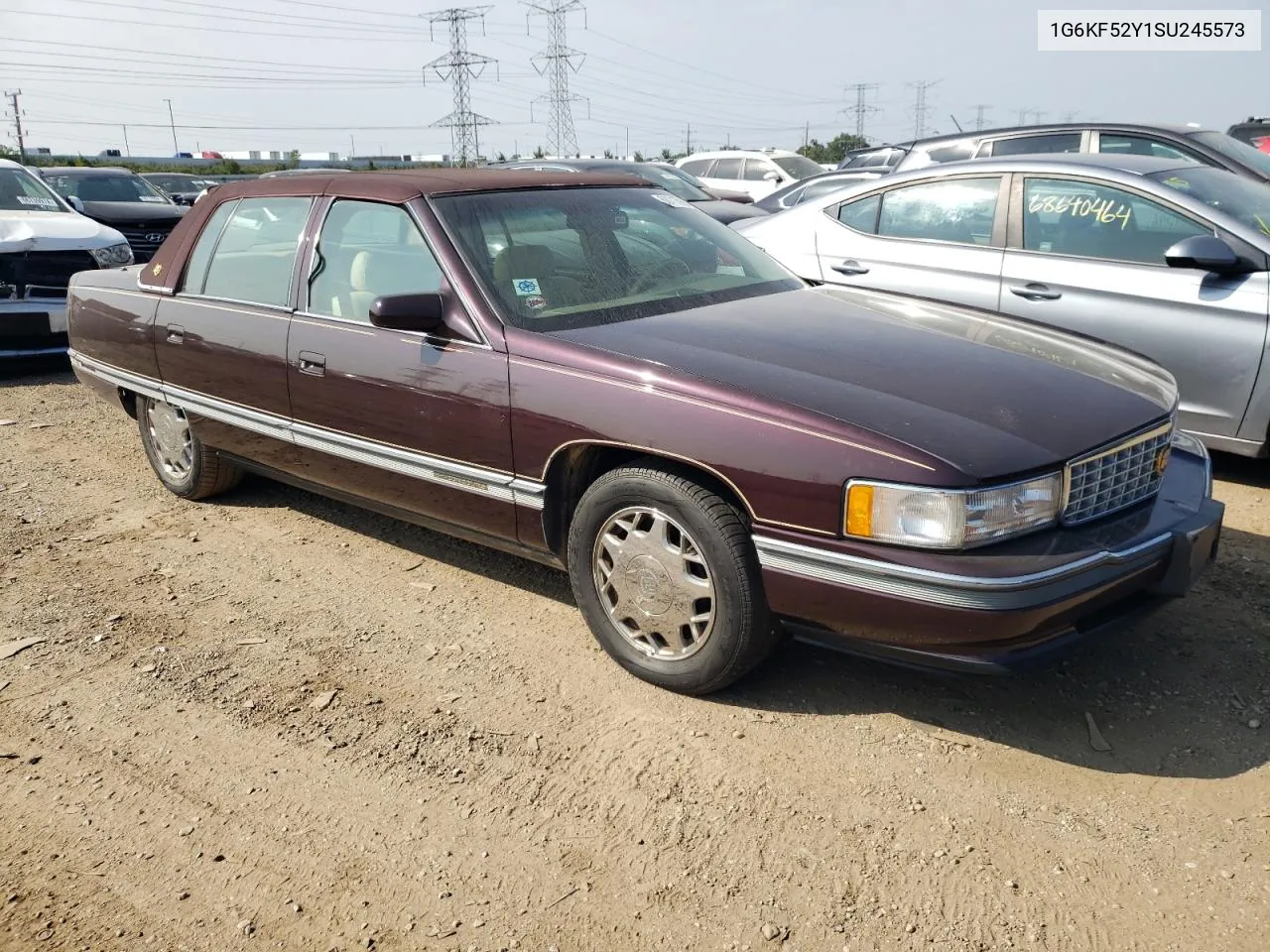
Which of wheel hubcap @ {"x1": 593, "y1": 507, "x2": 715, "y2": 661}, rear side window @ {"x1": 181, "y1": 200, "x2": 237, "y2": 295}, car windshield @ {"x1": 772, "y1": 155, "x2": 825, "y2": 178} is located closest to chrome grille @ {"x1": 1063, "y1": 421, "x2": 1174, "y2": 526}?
wheel hubcap @ {"x1": 593, "y1": 507, "x2": 715, "y2": 661}

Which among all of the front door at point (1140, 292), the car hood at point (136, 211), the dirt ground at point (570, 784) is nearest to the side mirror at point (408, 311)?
the dirt ground at point (570, 784)

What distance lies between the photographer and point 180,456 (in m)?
5.25

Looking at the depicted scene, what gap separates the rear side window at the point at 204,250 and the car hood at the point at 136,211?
25.0ft

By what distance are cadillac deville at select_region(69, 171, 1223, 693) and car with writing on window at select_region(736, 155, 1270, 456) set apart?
52.9 inches

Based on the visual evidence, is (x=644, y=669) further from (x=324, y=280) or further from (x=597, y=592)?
(x=324, y=280)

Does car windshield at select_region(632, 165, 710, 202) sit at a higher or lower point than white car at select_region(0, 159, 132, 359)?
higher

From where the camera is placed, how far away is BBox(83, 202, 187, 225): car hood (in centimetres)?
1214

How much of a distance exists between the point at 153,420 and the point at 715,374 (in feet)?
11.2

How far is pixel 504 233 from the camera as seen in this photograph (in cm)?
386

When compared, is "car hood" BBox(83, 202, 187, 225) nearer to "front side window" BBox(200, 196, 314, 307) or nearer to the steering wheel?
"front side window" BBox(200, 196, 314, 307)

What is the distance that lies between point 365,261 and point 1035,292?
10.8 ft

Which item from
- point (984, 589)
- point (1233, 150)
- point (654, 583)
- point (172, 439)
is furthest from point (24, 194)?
point (1233, 150)

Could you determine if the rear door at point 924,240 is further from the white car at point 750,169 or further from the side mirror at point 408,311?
the white car at point 750,169

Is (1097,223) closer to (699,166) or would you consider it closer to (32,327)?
(32,327)
